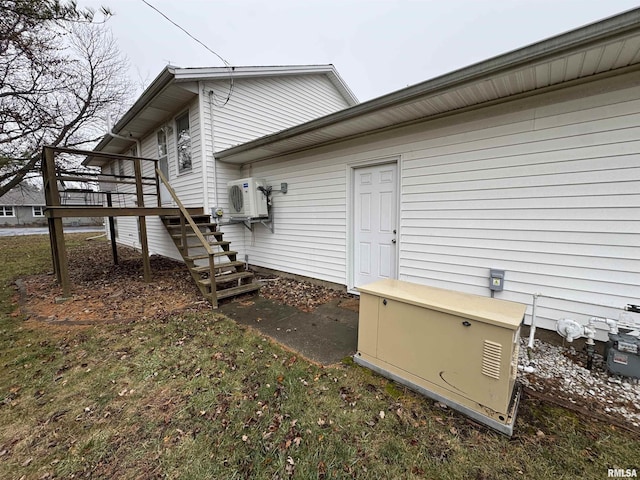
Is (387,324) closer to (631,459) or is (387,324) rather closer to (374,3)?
(631,459)

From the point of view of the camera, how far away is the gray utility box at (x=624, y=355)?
2305 millimetres

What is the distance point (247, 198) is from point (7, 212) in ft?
149

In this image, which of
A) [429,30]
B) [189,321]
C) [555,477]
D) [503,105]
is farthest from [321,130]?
[429,30]

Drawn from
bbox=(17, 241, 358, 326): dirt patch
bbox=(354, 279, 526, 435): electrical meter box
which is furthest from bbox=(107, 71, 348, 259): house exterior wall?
bbox=(354, 279, 526, 435): electrical meter box

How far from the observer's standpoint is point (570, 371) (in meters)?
2.55

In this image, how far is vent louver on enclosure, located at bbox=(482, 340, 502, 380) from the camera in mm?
1840

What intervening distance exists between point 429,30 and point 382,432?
57.6 feet

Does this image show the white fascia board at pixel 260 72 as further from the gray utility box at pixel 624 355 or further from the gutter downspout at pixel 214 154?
the gray utility box at pixel 624 355

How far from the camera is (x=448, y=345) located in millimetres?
2068

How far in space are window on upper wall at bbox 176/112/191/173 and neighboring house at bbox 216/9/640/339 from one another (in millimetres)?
3390

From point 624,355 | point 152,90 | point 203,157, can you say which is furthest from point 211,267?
point 624,355

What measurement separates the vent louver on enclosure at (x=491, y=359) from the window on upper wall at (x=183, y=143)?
7.37m

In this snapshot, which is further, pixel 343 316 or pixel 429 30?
pixel 429 30

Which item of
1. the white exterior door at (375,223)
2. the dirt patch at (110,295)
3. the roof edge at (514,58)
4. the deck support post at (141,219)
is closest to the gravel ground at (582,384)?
the white exterior door at (375,223)
